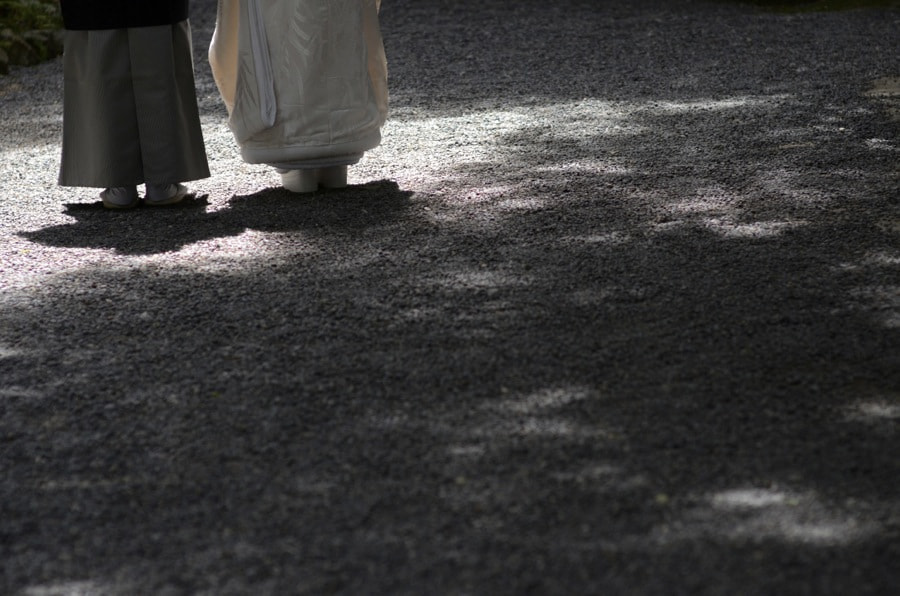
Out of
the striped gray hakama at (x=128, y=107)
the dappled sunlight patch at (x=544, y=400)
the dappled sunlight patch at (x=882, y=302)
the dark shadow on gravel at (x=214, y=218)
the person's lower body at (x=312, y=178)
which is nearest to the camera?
the dappled sunlight patch at (x=544, y=400)

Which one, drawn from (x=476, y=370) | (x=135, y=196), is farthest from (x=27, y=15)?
(x=476, y=370)

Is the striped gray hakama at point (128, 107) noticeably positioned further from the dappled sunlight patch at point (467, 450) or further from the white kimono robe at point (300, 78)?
the dappled sunlight patch at point (467, 450)

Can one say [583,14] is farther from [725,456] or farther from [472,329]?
[725,456]

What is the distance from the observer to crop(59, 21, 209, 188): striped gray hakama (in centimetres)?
470

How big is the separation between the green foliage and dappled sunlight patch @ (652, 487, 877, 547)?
8.65 meters

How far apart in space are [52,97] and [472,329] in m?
5.29

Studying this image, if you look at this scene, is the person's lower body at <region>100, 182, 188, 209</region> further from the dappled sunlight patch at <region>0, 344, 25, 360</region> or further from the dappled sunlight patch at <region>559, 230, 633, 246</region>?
the dappled sunlight patch at <region>559, 230, 633, 246</region>

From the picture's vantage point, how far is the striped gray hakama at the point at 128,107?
15.4ft

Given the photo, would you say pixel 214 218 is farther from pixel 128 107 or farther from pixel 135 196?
pixel 128 107

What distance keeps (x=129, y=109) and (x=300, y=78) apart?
713 mm

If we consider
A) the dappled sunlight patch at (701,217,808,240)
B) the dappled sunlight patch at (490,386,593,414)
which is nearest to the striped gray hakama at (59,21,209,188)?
the dappled sunlight patch at (701,217,808,240)

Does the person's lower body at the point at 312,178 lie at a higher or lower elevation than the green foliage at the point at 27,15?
lower

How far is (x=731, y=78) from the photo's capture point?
7141 mm

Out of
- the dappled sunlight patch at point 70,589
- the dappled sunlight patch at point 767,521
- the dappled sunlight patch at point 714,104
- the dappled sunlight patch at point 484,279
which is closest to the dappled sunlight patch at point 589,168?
the dappled sunlight patch at point 714,104
